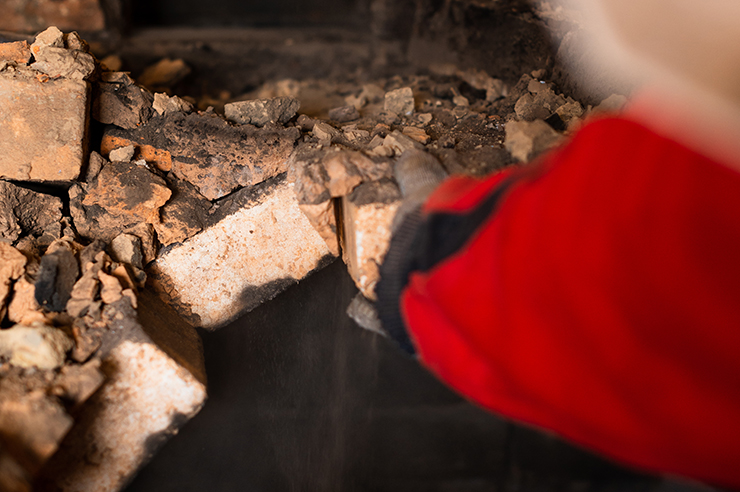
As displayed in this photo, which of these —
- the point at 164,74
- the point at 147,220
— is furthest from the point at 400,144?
the point at 164,74

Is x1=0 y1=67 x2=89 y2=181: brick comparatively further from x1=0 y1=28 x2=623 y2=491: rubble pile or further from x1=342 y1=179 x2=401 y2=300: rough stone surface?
x1=342 y1=179 x2=401 y2=300: rough stone surface

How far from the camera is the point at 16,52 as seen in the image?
4.71 ft

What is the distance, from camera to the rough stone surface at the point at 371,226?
4.17ft

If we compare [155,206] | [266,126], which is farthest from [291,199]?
[155,206]

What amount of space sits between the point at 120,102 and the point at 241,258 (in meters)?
0.68

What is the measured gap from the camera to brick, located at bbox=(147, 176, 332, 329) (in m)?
1.49

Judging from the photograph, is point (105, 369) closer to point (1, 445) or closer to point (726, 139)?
point (1, 445)

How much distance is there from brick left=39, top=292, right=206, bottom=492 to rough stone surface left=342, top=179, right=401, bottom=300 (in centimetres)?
55

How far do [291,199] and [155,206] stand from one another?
17.2 inches

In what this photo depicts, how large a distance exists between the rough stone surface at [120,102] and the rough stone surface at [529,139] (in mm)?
1233

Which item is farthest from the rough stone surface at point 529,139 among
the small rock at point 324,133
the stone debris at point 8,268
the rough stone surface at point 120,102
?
the stone debris at point 8,268

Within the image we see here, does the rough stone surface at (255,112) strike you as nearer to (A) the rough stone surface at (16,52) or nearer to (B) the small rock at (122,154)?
(B) the small rock at (122,154)

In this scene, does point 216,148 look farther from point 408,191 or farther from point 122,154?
point 408,191

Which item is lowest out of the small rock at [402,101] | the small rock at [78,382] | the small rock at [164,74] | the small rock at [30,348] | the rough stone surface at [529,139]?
the small rock at [78,382]
